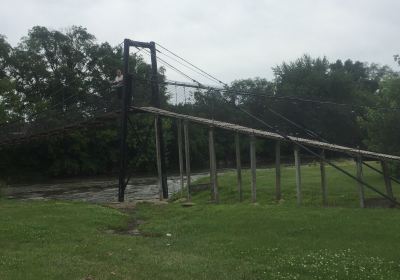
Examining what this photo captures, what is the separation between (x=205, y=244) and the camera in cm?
1431

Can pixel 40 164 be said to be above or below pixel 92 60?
below

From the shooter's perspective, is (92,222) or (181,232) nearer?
(181,232)

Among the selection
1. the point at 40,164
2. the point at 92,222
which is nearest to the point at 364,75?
the point at 40,164

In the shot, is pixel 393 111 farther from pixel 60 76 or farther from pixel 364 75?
pixel 364 75

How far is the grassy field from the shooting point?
1091cm

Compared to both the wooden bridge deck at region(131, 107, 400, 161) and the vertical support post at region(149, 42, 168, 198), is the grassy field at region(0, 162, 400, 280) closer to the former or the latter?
the wooden bridge deck at region(131, 107, 400, 161)

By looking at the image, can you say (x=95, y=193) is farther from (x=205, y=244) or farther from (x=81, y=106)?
(x=205, y=244)

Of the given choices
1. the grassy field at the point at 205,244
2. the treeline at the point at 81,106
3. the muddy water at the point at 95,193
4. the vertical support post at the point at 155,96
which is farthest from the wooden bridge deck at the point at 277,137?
the treeline at the point at 81,106

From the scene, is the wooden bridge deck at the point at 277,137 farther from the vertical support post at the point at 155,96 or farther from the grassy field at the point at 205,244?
the grassy field at the point at 205,244

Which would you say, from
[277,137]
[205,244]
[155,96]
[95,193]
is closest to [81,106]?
[95,193]

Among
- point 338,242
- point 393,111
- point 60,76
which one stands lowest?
point 338,242

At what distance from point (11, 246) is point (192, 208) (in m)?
10.0

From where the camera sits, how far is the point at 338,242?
44.0 feet

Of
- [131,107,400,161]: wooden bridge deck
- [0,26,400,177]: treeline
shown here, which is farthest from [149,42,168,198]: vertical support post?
[0,26,400,177]: treeline
